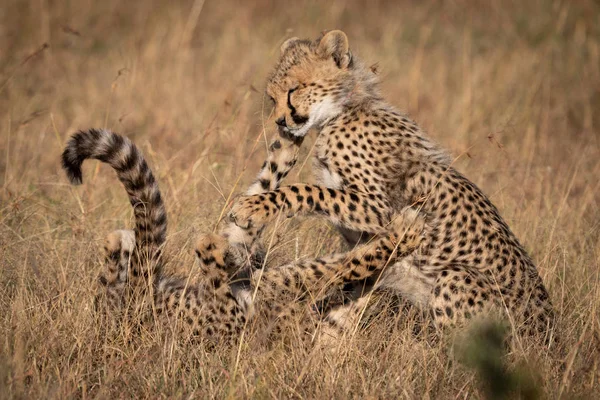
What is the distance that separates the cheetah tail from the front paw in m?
0.36

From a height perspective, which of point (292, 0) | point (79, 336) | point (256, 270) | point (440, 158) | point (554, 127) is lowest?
point (79, 336)

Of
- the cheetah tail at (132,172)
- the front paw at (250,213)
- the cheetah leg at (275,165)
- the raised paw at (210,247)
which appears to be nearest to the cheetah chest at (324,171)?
the cheetah leg at (275,165)

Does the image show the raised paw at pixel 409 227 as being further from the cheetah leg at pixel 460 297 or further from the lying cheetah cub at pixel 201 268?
the cheetah leg at pixel 460 297

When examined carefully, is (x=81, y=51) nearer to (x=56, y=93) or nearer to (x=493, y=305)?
(x=56, y=93)

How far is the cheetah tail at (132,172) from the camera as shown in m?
3.23

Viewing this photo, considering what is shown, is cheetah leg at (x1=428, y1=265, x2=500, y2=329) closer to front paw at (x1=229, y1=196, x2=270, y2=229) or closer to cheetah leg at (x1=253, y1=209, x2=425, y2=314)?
cheetah leg at (x1=253, y1=209, x2=425, y2=314)

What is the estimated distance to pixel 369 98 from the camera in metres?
3.81

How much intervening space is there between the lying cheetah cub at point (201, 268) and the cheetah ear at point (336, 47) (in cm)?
86

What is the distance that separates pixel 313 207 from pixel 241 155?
1631 millimetres

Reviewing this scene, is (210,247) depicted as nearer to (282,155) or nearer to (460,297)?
(282,155)

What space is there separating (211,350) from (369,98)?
1429mm

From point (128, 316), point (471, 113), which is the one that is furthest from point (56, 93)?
point (128, 316)

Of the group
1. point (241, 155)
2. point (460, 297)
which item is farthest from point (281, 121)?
point (241, 155)

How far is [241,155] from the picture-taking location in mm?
4852
